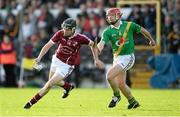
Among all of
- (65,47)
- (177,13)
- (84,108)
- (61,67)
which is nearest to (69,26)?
(65,47)

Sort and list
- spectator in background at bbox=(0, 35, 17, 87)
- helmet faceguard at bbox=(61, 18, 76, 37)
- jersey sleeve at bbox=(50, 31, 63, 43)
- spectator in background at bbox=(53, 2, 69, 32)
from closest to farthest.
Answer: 1. helmet faceguard at bbox=(61, 18, 76, 37)
2. jersey sleeve at bbox=(50, 31, 63, 43)
3. spectator in background at bbox=(0, 35, 17, 87)
4. spectator in background at bbox=(53, 2, 69, 32)

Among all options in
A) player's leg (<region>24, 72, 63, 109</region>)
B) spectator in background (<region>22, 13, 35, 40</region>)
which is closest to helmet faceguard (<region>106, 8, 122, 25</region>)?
player's leg (<region>24, 72, 63, 109</region>)

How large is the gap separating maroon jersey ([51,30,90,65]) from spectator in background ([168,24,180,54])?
471 inches

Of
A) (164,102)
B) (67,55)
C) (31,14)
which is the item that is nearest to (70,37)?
(67,55)

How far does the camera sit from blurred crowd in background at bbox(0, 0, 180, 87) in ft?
98.3

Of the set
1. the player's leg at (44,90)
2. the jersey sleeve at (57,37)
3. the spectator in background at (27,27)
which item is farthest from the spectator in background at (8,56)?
the player's leg at (44,90)

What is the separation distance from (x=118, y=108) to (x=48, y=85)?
1.71 metres

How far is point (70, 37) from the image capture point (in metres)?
17.7

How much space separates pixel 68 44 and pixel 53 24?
13334 mm

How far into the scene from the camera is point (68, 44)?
17.8 metres

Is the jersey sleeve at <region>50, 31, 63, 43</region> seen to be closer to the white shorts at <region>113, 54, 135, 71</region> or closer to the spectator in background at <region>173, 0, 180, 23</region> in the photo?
the white shorts at <region>113, 54, 135, 71</region>

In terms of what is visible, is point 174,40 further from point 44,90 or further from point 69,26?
point 44,90

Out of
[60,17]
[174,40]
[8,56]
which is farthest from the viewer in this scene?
[60,17]

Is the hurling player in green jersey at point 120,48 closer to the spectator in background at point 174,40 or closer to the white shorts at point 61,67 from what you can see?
the white shorts at point 61,67
